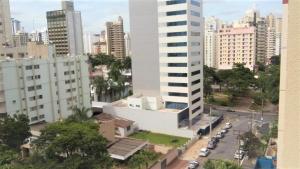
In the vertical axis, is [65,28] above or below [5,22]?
above

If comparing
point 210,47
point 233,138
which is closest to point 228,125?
point 233,138

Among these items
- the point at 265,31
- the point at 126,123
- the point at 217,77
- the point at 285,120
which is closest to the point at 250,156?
the point at 126,123

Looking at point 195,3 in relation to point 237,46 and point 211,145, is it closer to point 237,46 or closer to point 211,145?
point 211,145

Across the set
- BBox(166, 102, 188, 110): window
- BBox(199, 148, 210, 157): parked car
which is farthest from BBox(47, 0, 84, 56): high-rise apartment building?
BBox(199, 148, 210, 157): parked car

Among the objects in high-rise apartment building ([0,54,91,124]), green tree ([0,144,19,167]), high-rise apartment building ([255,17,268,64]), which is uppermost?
high-rise apartment building ([255,17,268,64])

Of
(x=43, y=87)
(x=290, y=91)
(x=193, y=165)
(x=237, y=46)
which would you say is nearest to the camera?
(x=290, y=91)

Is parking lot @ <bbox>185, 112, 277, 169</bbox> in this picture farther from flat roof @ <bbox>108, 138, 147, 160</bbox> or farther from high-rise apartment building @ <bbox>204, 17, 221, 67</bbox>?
high-rise apartment building @ <bbox>204, 17, 221, 67</bbox>

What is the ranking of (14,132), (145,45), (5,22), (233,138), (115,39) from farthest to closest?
(115,39) → (5,22) → (145,45) → (233,138) → (14,132)
